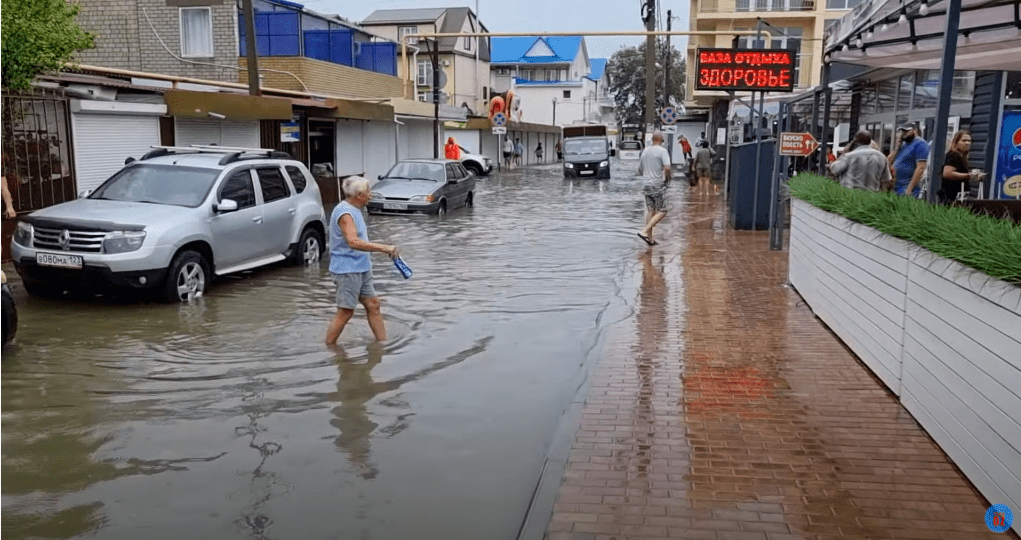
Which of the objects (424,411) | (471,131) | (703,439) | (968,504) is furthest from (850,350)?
(471,131)

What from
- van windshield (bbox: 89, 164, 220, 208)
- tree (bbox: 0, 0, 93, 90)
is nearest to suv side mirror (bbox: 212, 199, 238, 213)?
van windshield (bbox: 89, 164, 220, 208)

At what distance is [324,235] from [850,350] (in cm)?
837

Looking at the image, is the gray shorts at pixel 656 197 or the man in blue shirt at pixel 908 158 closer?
the man in blue shirt at pixel 908 158

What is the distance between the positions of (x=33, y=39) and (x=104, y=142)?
504cm

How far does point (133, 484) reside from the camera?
16.7 ft

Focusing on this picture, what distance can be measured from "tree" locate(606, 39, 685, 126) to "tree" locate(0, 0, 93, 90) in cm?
8650

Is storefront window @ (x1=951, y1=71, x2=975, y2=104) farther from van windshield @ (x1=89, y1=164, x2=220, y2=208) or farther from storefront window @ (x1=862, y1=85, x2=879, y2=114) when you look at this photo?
van windshield @ (x1=89, y1=164, x2=220, y2=208)

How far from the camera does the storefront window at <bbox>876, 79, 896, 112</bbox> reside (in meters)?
20.6

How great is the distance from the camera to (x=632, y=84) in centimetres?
9962

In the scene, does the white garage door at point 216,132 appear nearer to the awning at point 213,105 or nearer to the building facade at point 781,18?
the awning at point 213,105

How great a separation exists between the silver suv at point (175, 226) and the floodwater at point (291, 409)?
377 millimetres

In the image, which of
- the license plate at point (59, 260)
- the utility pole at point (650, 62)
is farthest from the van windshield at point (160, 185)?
the utility pole at point (650, 62)

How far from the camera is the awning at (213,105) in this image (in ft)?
56.6

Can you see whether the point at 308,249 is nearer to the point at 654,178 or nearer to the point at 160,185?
the point at 160,185
